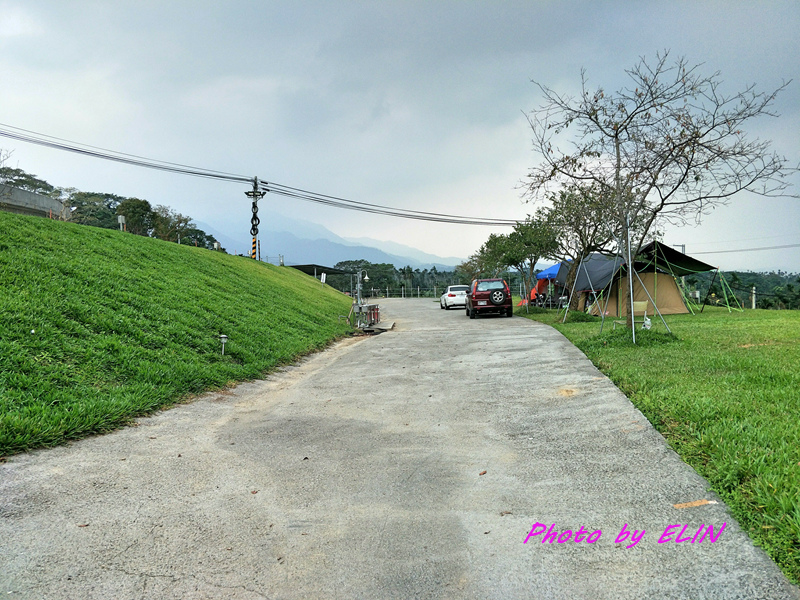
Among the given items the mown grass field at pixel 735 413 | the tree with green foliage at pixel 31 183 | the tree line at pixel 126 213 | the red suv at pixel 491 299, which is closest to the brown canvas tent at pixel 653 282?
the red suv at pixel 491 299

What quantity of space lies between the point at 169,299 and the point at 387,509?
7.76 metres

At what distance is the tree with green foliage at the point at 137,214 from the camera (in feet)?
167

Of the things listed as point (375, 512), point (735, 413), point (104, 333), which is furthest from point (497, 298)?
point (375, 512)

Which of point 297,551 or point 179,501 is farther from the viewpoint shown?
point 179,501

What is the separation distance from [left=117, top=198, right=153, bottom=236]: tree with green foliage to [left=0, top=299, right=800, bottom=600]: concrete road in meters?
52.8

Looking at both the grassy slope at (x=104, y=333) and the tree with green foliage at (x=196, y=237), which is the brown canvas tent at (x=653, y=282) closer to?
the grassy slope at (x=104, y=333)

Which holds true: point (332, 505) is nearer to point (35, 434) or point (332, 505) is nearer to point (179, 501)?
point (179, 501)

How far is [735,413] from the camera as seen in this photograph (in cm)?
437

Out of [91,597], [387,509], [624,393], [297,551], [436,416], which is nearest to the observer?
[91,597]

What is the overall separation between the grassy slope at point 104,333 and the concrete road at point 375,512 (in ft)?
1.41

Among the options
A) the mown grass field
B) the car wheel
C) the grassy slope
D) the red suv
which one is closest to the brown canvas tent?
the red suv

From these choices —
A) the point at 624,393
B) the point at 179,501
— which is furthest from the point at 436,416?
the point at 179,501

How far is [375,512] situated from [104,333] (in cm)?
526

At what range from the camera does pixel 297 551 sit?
8.63 ft
